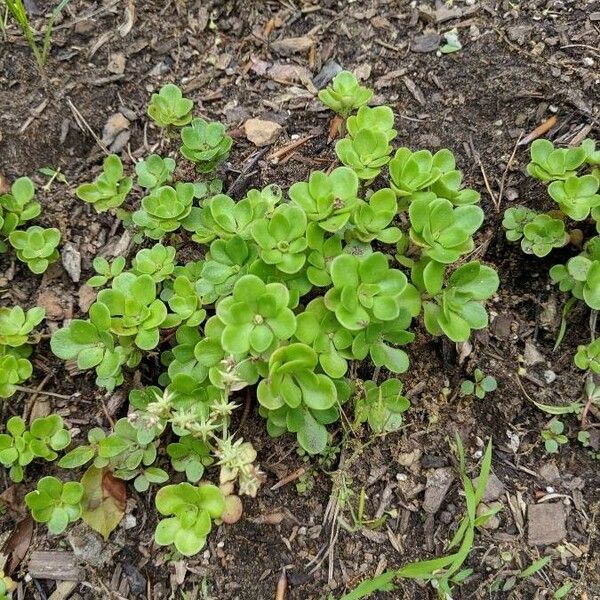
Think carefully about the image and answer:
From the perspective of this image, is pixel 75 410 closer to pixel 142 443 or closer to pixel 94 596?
pixel 142 443

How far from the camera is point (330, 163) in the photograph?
2.43 meters

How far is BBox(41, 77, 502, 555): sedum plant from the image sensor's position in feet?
5.81

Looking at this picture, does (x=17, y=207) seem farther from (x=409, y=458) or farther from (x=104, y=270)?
(x=409, y=458)

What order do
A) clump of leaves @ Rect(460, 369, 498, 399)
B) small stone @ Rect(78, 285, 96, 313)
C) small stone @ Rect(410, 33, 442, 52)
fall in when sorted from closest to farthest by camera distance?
1. clump of leaves @ Rect(460, 369, 498, 399)
2. small stone @ Rect(78, 285, 96, 313)
3. small stone @ Rect(410, 33, 442, 52)

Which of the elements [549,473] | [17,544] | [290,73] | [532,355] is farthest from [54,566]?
[290,73]

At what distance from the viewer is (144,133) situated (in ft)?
8.51

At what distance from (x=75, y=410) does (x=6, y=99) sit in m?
1.31

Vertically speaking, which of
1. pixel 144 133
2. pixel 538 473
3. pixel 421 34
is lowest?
pixel 538 473

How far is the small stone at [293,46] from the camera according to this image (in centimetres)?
270

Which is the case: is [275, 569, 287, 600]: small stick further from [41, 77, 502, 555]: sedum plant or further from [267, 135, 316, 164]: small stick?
[267, 135, 316, 164]: small stick

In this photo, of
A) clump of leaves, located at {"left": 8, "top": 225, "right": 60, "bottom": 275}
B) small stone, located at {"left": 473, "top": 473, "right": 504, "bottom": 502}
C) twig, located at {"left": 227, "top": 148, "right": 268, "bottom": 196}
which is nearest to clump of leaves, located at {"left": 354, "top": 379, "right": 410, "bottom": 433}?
small stone, located at {"left": 473, "top": 473, "right": 504, "bottom": 502}

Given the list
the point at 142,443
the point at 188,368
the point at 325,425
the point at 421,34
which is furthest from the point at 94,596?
the point at 421,34

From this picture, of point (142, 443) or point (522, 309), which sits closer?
point (142, 443)

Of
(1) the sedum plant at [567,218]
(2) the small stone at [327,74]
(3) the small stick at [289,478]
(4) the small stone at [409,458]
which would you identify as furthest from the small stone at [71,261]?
(1) the sedum plant at [567,218]
